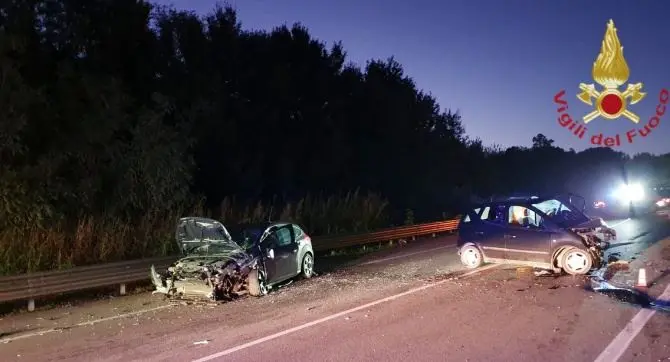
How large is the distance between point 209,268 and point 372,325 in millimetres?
3858

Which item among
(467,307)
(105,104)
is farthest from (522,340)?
(105,104)

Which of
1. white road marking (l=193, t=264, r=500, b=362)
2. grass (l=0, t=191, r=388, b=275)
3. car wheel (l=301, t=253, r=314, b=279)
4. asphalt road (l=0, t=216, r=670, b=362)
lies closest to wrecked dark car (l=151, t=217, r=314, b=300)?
asphalt road (l=0, t=216, r=670, b=362)

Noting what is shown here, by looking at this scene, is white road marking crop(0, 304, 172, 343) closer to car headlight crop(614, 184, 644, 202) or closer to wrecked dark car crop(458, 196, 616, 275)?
wrecked dark car crop(458, 196, 616, 275)

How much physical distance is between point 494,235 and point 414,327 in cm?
634

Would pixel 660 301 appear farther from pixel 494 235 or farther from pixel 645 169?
pixel 645 169

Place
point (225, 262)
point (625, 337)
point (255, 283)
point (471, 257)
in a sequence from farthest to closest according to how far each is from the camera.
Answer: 1. point (471, 257)
2. point (255, 283)
3. point (225, 262)
4. point (625, 337)

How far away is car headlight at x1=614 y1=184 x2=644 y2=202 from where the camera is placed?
1348 inches

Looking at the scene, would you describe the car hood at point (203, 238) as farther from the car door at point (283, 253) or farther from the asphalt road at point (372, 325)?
the asphalt road at point (372, 325)

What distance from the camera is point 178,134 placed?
67.2ft

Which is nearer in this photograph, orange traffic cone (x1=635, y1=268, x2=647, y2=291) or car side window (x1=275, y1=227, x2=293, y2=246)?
orange traffic cone (x1=635, y1=268, x2=647, y2=291)

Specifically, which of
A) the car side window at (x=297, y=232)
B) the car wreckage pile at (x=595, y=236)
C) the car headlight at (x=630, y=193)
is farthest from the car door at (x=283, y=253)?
the car headlight at (x=630, y=193)

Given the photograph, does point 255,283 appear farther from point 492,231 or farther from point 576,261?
point 576,261

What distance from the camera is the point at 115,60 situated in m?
22.4

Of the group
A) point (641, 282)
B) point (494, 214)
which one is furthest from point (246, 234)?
point (641, 282)
